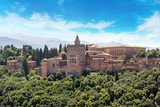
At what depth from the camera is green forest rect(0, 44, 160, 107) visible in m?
29.2

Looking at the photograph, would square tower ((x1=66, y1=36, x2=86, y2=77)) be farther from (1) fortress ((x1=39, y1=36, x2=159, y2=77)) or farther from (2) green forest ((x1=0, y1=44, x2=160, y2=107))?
(2) green forest ((x1=0, y1=44, x2=160, y2=107))

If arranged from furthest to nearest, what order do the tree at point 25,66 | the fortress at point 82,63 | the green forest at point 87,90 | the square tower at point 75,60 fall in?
1. the tree at point 25,66
2. the square tower at point 75,60
3. the fortress at point 82,63
4. the green forest at point 87,90

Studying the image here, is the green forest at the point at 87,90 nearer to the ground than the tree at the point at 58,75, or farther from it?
nearer to the ground

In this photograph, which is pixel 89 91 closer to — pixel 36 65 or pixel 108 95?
pixel 108 95

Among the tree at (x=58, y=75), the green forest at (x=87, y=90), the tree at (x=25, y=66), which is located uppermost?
the tree at (x=25, y=66)

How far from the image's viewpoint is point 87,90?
3503 centimetres

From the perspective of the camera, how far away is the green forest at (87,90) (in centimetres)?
2925

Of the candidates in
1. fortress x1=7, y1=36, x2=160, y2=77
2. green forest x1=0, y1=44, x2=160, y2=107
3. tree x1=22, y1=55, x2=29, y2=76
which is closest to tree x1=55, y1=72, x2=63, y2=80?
green forest x1=0, y1=44, x2=160, y2=107

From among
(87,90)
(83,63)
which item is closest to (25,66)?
(83,63)

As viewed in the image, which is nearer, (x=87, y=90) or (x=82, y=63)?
(x=87, y=90)

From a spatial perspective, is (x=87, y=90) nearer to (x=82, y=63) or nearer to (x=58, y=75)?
(x=82, y=63)

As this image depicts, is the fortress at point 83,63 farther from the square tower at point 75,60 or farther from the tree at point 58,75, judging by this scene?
the tree at point 58,75

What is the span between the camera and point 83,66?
4128 centimetres

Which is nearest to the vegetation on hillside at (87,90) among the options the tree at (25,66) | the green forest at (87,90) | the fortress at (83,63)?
the green forest at (87,90)
